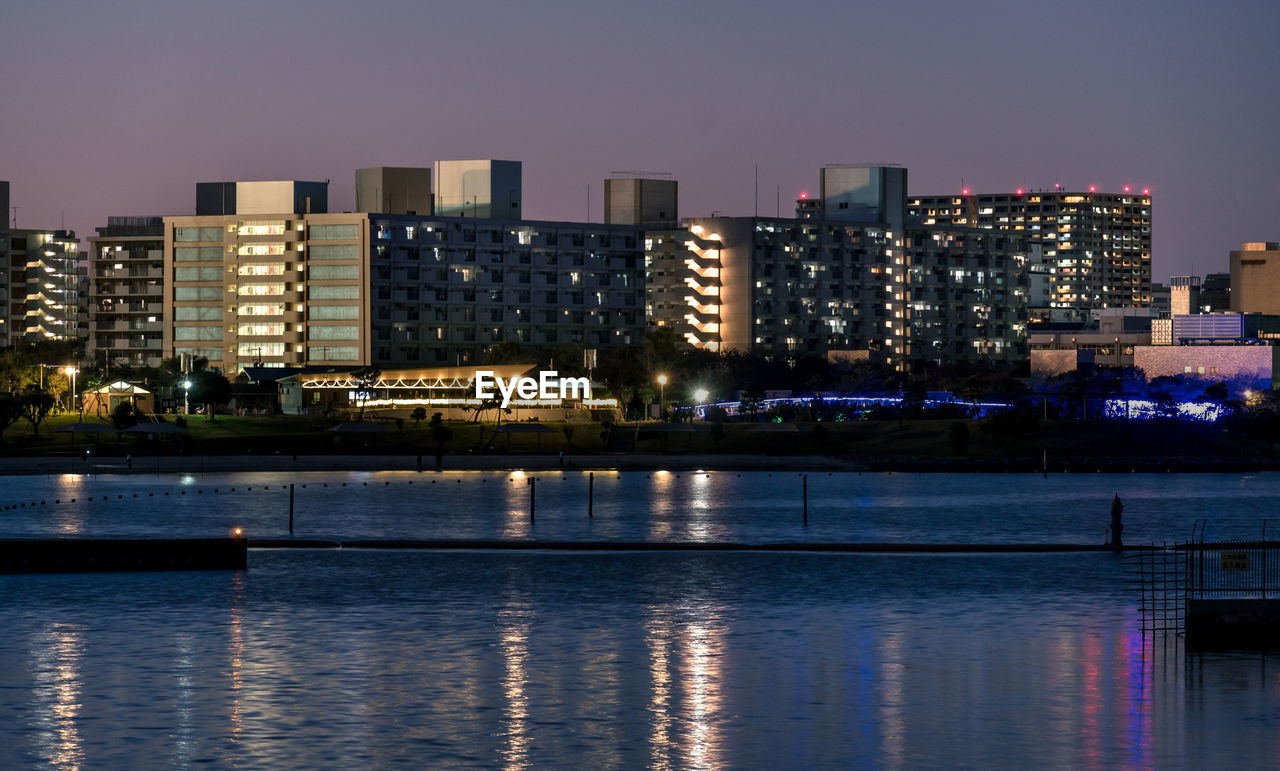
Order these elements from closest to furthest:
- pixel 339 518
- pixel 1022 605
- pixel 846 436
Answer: pixel 1022 605 < pixel 339 518 < pixel 846 436

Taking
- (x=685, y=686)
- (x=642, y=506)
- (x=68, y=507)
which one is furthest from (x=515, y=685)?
(x=68, y=507)

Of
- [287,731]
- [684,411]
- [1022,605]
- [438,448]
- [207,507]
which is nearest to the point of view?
[287,731]

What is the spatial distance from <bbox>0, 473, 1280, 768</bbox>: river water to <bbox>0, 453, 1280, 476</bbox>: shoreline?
182ft

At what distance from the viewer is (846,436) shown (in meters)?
164

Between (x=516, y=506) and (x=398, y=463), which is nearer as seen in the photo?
(x=516, y=506)

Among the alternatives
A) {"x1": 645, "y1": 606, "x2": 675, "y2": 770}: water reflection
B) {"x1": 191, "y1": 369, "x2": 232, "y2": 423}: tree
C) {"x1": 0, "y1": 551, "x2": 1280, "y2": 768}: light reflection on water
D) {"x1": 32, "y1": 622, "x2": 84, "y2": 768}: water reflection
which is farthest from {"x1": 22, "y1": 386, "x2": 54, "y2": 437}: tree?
{"x1": 645, "y1": 606, "x2": 675, "y2": 770}: water reflection

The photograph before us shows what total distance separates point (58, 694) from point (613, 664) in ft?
42.6

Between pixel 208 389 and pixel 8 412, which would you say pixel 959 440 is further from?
pixel 8 412

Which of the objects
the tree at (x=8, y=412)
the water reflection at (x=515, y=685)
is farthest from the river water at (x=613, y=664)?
the tree at (x=8, y=412)

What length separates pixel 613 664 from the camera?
40.1 meters

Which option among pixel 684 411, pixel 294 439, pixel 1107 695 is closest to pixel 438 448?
pixel 294 439

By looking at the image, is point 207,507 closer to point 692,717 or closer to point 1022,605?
point 1022,605

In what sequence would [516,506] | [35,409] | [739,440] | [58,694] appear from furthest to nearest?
[739,440] < [35,409] < [516,506] < [58,694]

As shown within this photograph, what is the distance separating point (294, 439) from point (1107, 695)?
→ 128516mm
